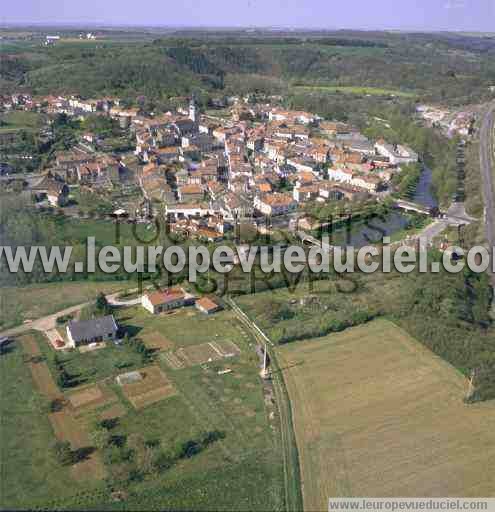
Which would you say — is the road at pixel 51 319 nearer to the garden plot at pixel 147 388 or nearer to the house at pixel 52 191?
the garden plot at pixel 147 388

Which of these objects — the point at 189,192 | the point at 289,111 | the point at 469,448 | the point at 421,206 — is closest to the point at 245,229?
the point at 189,192

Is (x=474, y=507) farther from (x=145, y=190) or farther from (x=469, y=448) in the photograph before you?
(x=145, y=190)

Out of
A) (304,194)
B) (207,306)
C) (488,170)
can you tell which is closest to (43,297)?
(207,306)

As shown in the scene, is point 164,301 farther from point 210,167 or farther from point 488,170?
point 488,170

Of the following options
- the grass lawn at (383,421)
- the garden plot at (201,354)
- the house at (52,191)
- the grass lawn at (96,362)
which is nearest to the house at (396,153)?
the house at (52,191)

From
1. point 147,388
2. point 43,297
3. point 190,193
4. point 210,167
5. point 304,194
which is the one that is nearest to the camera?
point 147,388
